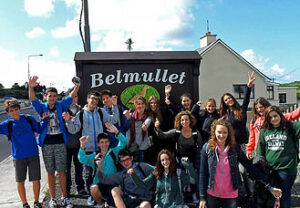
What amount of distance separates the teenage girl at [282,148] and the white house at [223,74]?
744 inches

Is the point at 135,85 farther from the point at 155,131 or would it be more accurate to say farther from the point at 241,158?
the point at 241,158

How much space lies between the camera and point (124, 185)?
347 cm

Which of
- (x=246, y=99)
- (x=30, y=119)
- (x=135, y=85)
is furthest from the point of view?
(x=135, y=85)

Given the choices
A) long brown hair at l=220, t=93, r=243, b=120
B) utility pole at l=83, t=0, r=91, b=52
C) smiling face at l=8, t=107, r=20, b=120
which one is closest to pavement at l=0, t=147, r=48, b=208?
smiling face at l=8, t=107, r=20, b=120

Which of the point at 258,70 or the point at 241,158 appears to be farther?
the point at 258,70

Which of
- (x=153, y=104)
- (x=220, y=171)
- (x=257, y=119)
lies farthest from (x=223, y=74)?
(x=220, y=171)

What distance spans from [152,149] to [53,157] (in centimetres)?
156

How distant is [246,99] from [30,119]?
350cm

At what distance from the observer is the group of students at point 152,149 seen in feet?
9.77

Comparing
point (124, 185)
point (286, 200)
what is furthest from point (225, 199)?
point (124, 185)

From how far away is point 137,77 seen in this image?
4777mm

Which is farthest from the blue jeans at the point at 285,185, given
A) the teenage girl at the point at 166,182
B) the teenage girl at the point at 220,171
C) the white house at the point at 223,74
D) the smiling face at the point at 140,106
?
the white house at the point at 223,74

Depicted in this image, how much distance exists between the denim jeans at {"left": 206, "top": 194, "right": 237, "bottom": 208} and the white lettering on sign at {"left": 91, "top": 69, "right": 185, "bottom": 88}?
248cm

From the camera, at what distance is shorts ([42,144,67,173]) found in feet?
11.9
